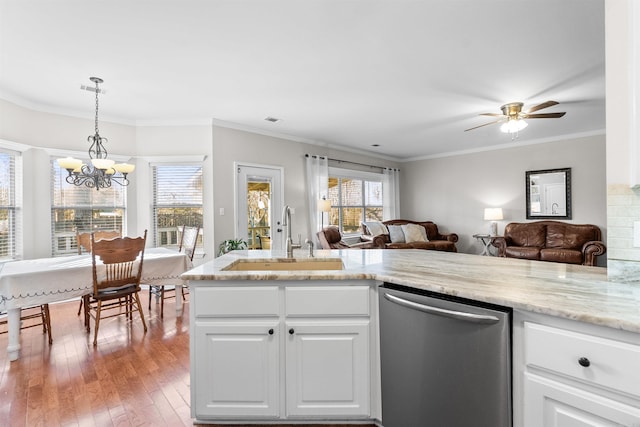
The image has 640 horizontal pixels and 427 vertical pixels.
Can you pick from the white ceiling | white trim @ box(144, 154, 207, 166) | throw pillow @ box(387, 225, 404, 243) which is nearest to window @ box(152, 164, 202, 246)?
white trim @ box(144, 154, 207, 166)

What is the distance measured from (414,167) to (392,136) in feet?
8.14

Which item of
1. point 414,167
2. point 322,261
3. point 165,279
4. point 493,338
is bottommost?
point 165,279

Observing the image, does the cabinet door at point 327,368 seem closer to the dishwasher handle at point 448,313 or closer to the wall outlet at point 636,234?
the dishwasher handle at point 448,313

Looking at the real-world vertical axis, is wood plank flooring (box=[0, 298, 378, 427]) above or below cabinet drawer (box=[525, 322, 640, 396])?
below

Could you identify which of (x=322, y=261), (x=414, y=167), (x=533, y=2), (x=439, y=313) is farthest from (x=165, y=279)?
(x=414, y=167)

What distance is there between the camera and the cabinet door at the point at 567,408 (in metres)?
0.99

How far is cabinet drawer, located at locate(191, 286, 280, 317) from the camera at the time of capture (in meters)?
1.71

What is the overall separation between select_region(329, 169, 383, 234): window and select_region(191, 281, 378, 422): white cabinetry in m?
5.28

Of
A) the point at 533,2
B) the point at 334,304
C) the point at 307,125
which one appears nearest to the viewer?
the point at 334,304

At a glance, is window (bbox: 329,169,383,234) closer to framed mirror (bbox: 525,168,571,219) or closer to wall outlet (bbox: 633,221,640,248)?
framed mirror (bbox: 525,168,571,219)

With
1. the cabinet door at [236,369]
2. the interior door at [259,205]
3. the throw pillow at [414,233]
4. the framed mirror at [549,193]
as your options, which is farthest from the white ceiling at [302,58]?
the throw pillow at [414,233]

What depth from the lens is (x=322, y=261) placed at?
2.27 meters

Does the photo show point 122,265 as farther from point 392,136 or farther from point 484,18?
point 392,136

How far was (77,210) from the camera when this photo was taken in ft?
14.3
